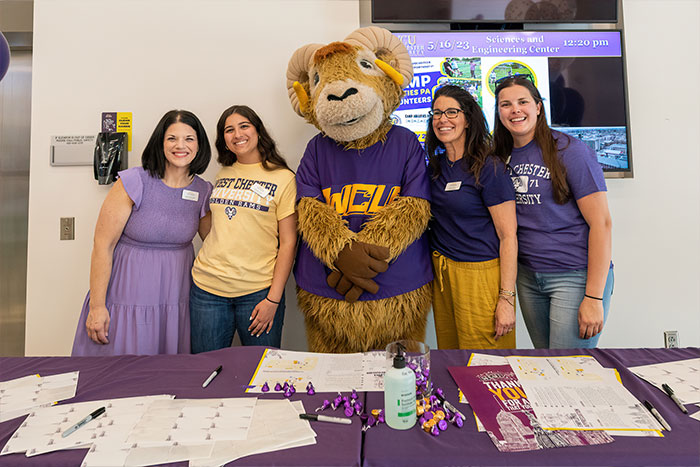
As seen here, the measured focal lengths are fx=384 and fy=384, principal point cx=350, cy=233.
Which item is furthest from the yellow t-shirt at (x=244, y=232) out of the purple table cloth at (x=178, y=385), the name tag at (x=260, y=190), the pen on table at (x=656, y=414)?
the pen on table at (x=656, y=414)

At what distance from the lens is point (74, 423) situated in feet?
2.78

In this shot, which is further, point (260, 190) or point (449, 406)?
point (260, 190)

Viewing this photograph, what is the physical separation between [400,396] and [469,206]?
0.90 meters

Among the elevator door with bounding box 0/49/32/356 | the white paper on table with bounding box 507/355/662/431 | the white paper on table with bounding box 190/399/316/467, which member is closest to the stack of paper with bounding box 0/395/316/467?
the white paper on table with bounding box 190/399/316/467

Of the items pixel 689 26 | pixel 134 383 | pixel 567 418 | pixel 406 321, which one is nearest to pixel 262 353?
pixel 134 383

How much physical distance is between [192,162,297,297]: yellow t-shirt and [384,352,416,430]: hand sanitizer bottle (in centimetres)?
96

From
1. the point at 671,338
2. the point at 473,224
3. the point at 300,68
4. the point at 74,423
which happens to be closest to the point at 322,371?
the point at 74,423

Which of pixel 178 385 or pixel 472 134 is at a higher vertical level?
pixel 472 134

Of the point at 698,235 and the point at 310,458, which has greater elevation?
the point at 698,235

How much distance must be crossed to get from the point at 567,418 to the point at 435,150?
1.13 metres

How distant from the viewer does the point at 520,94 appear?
58.7 inches

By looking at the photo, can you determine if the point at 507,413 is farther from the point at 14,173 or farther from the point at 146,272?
the point at 14,173

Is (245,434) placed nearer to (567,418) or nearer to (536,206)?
(567,418)

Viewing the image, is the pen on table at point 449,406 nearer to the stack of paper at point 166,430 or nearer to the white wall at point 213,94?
the stack of paper at point 166,430
